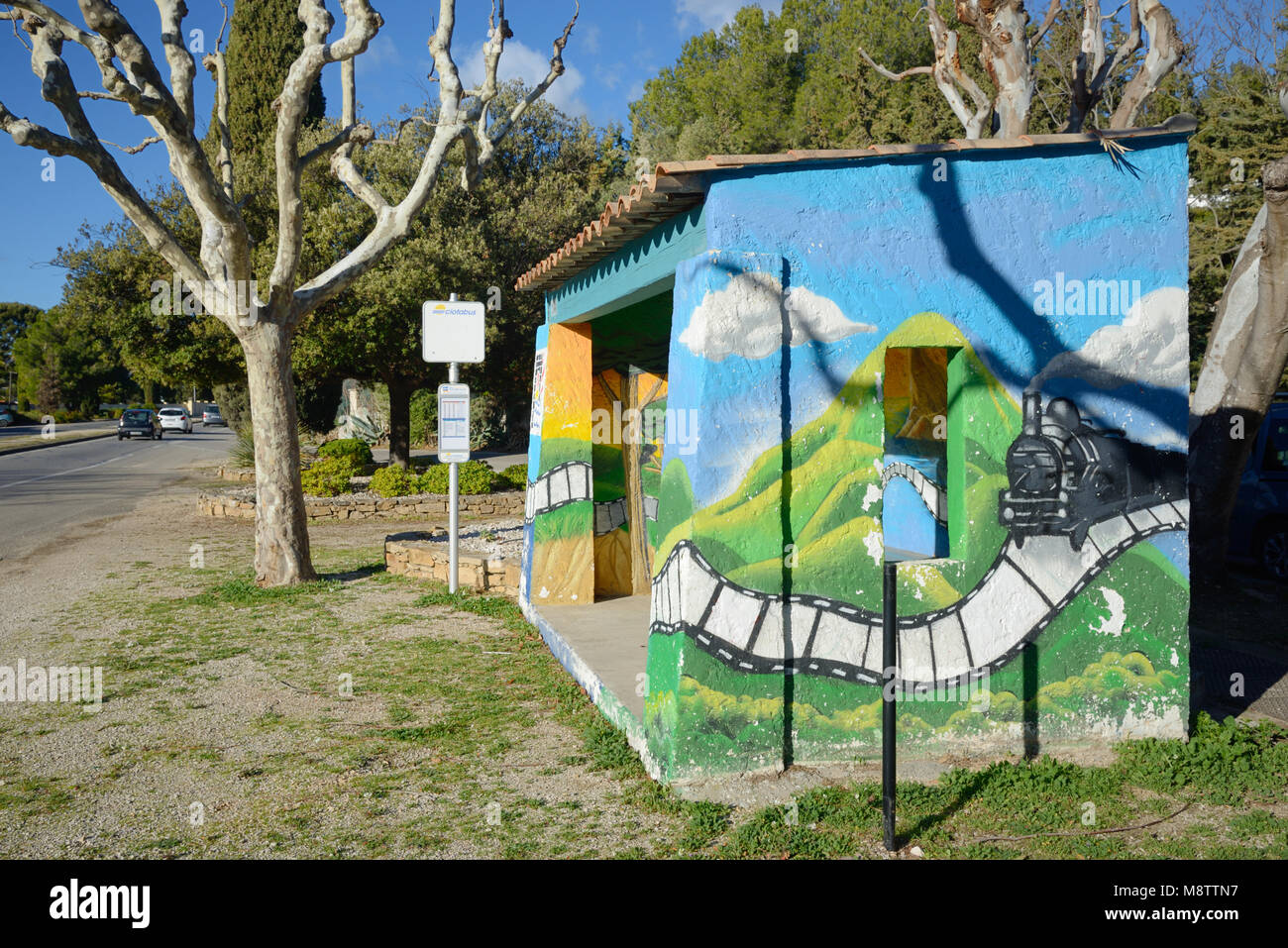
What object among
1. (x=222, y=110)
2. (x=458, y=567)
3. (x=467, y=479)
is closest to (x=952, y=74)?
(x=458, y=567)

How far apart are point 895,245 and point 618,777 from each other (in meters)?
3.40

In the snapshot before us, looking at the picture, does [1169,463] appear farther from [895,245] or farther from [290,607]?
[290,607]

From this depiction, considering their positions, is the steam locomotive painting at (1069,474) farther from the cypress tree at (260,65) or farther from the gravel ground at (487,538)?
the cypress tree at (260,65)

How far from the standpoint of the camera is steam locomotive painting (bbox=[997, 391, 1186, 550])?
5.29 m

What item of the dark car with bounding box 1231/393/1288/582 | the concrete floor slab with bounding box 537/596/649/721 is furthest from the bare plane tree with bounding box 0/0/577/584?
the dark car with bounding box 1231/393/1288/582

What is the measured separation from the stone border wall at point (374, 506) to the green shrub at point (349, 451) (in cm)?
197

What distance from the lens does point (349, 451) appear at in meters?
19.5

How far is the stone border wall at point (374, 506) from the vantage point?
669 inches

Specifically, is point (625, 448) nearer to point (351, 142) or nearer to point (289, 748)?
point (289, 748)

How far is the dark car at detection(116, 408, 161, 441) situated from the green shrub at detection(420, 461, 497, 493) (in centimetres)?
3070

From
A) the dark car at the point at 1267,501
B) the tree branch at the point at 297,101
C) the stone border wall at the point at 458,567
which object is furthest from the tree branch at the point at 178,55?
the dark car at the point at 1267,501

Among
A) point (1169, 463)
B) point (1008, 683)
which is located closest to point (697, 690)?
point (1008, 683)

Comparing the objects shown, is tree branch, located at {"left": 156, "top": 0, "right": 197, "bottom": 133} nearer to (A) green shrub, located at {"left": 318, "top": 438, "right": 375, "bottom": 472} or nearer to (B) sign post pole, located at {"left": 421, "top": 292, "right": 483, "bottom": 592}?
(B) sign post pole, located at {"left": 421, "top": 292, "right": 483, "bottom": 592}

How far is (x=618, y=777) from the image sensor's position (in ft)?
17.0
